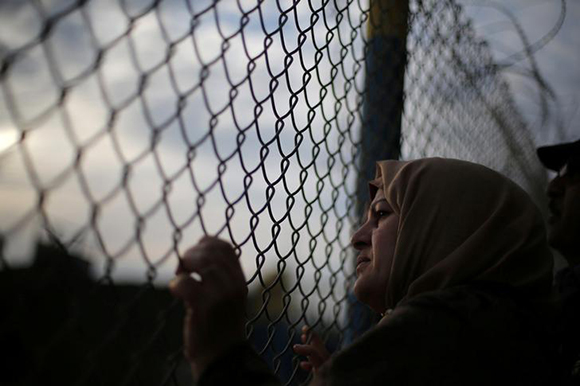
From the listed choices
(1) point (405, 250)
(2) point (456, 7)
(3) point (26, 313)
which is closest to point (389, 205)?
(1) point (405, 250)

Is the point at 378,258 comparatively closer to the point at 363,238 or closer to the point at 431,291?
the point at 363,238

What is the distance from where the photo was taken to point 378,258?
178 cm

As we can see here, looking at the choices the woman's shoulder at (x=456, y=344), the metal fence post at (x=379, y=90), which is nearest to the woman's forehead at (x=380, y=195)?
the woman's shoulder at (x=456, y=344)

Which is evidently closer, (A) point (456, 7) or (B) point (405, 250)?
(B) point (405, 250)

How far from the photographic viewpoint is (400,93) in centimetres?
272

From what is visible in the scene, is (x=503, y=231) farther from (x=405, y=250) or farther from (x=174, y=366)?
(x=174, y=366)

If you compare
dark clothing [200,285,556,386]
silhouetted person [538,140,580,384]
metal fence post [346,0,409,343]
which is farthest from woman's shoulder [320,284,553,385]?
silhouetted person [538,140,580,384]

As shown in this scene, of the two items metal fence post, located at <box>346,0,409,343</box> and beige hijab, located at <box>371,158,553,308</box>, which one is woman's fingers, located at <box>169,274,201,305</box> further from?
metal fence post, located at <box>346,0,409,343</box>

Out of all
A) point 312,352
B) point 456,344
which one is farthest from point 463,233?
point 312,352

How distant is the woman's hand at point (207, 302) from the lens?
3.86ft

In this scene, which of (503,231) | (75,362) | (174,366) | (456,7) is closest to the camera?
(75,362)

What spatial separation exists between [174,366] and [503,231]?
869 mm

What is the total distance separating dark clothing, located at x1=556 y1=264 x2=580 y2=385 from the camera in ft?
7.72

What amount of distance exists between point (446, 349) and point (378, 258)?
0.42 meters
